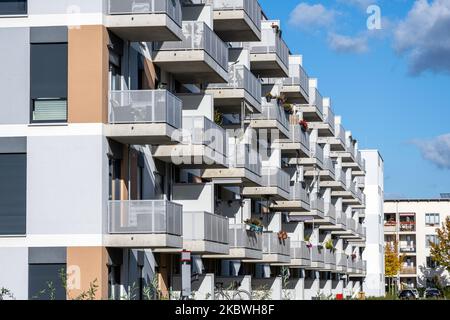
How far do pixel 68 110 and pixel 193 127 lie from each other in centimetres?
661

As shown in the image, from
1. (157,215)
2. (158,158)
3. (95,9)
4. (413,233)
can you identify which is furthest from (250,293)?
(413,233)

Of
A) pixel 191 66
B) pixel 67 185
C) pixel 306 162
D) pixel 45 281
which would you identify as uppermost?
pixel 191 66

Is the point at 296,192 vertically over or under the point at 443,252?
over

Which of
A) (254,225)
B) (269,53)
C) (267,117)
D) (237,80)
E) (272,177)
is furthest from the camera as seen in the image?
(267,117)

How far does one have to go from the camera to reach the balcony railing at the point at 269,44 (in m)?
48.0

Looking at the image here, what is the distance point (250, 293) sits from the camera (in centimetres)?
4175

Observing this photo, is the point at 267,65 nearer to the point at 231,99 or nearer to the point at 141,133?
the point at 231,99

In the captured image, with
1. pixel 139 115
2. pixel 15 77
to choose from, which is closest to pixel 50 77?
pixel 15 77

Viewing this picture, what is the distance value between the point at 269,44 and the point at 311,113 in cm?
1771

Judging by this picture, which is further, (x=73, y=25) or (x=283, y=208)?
(x=283, y=208)

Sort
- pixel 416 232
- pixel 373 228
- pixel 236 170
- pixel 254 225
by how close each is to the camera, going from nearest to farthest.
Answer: pixel 236 170 < pixel 254 225 < pixel 373 228 < pixel 416 232

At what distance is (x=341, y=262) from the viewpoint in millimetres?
76188

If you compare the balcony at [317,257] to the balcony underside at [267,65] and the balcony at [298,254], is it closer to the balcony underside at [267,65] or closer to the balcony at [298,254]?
the balcony at [298,254]
